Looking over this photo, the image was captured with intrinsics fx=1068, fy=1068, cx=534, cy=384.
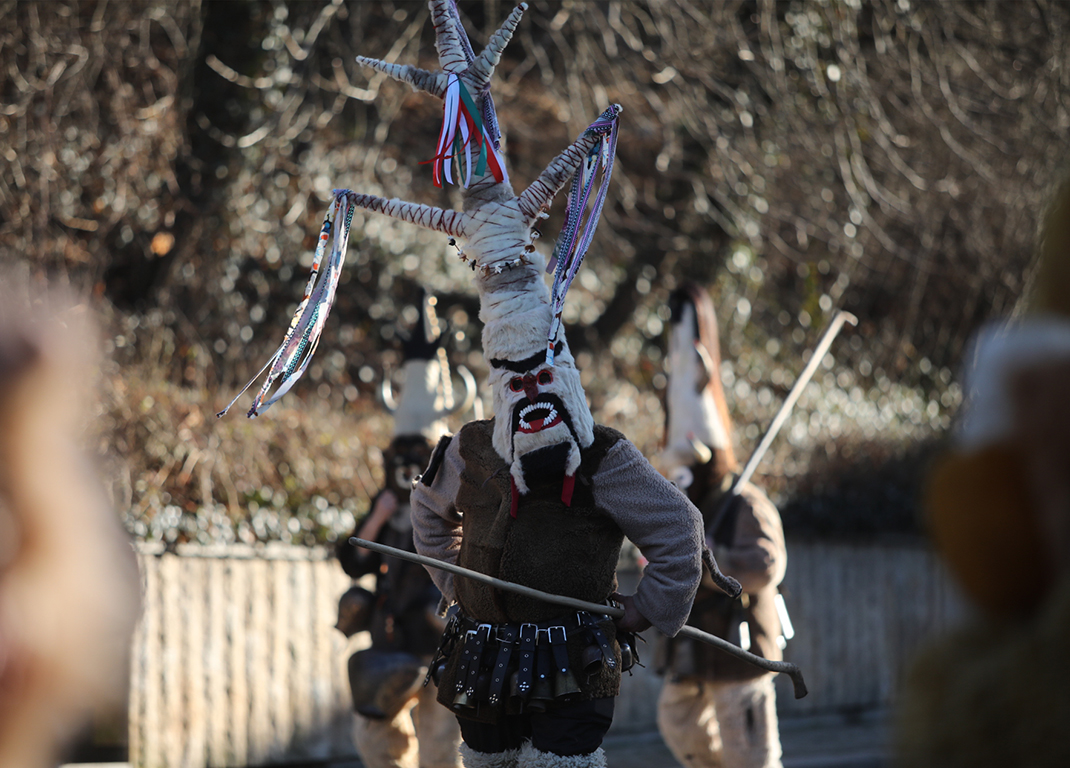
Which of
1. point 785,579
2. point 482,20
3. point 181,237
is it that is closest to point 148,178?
point 181,237

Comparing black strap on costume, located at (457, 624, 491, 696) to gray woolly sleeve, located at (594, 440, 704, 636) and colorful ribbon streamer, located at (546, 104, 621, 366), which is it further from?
colorful ribbon streamer, located at (546, 104, 621, 366)

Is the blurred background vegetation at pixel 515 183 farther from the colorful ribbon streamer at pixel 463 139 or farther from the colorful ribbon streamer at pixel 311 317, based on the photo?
the colorful ribbon streamer at pixel 463 139

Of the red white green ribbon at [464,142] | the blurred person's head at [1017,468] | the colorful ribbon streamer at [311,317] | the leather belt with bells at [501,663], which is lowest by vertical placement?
the leather belt with bells at [501,663]

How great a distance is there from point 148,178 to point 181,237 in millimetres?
488

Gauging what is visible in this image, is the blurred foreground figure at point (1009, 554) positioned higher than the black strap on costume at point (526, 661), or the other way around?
the blurred foreground figure at point (1009, 554)

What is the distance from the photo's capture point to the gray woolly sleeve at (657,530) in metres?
2.78

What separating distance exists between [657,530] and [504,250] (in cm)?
88

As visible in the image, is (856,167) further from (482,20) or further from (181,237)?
(181,237)

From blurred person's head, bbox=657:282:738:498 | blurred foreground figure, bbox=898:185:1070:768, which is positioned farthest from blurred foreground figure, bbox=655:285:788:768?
blurred foreground figure, bbox=898:185:1070:768

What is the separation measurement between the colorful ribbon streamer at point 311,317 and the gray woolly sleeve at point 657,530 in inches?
36.1

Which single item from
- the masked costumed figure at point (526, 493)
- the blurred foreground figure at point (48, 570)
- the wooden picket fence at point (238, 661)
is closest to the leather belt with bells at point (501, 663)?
the masked costumed figure at point (526, 493)

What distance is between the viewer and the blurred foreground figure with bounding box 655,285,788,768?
161 inches

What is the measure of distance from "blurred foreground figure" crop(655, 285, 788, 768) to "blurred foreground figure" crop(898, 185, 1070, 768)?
2912 mm

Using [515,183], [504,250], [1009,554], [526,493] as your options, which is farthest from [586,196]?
[515,183]
